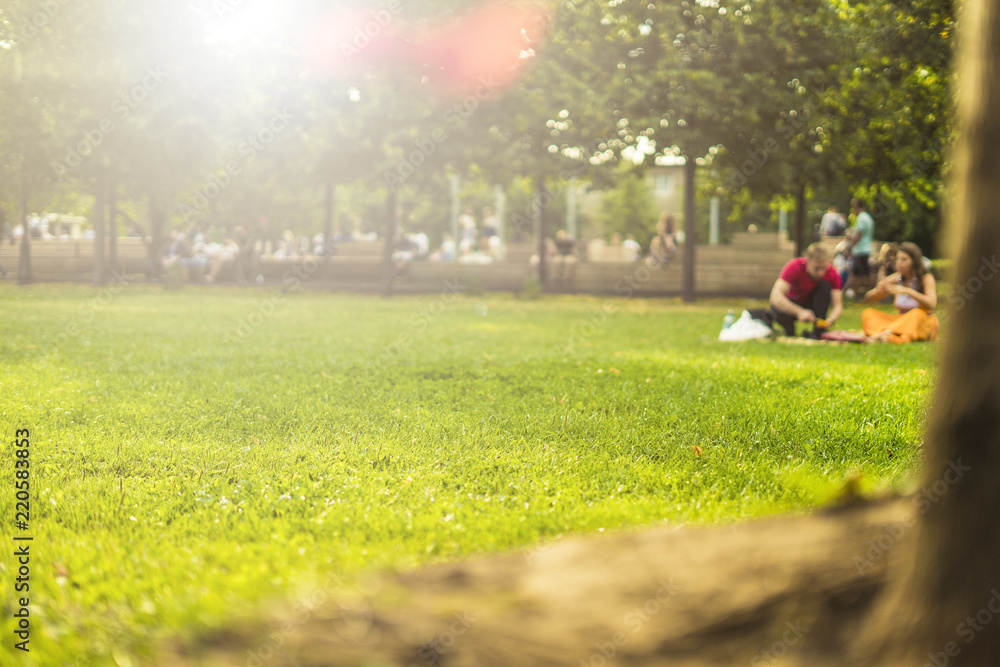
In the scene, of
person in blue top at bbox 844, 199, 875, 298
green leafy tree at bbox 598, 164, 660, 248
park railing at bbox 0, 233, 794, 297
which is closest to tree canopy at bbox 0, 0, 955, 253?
person in blue top at bbox 844, 199, 875, 298

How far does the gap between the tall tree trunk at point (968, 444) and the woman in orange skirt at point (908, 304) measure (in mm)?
10174

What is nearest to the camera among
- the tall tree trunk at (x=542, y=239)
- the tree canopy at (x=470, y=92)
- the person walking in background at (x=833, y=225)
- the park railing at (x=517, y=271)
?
the tree canopy at (x=470, y=92)

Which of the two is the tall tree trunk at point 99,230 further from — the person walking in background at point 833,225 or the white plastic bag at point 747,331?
the person walking in background at point 833,225

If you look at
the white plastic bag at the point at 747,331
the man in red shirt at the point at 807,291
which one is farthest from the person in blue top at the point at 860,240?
the white plastic bag at the point at 747,331

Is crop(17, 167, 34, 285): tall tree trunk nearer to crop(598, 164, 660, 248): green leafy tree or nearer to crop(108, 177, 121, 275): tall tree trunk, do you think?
crop(108, 177, 121, 275): tall tree trunk

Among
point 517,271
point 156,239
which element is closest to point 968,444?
point 517,271

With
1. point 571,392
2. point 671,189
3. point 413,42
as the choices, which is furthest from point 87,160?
point 671,189

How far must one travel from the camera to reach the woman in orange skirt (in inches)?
465

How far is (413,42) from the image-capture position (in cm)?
2273

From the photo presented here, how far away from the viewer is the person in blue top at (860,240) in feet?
71.3

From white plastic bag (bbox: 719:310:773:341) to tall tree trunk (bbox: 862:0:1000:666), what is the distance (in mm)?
10633

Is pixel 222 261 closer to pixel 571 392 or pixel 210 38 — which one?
pixel 210 38

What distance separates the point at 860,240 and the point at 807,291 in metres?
11.3

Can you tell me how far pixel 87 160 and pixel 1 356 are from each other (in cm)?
1846
